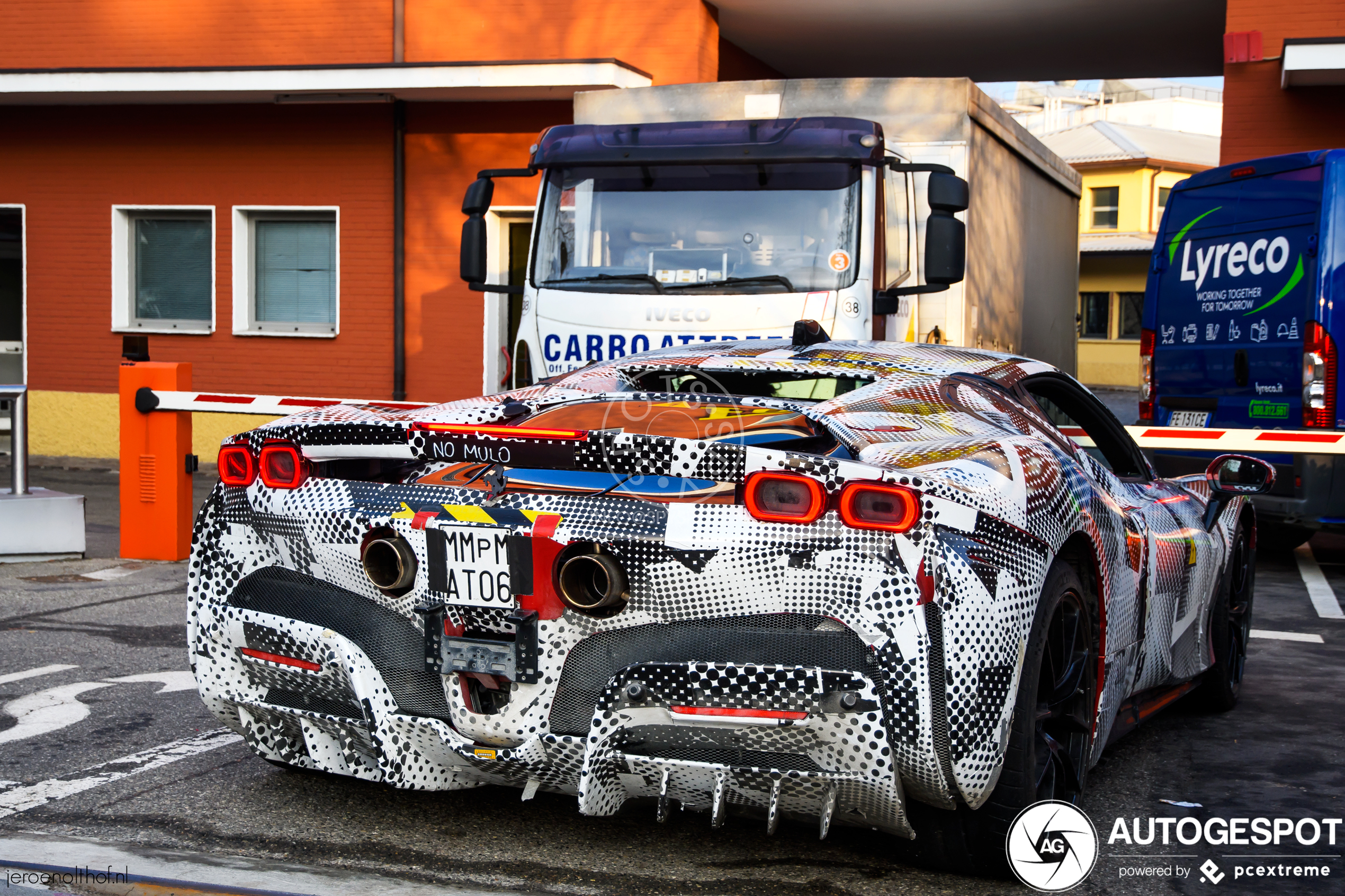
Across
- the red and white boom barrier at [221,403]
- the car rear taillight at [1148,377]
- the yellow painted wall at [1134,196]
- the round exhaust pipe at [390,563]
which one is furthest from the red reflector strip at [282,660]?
the yellow painted wall at [1134,196]

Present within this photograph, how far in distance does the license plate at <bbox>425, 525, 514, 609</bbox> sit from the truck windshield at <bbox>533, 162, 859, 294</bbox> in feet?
16.9

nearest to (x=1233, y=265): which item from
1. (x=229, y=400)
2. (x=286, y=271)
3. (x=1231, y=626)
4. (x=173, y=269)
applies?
(x=1231, y=626)

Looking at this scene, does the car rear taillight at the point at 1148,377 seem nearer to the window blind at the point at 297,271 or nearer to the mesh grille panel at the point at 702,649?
the mesh grille panel at the point at 702,649

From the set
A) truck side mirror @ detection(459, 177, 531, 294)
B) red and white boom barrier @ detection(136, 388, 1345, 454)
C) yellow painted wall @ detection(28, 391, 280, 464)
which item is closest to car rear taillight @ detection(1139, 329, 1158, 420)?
red and white boom barrier @ detection(136, 388, 1345, 454)

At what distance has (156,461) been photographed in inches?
361

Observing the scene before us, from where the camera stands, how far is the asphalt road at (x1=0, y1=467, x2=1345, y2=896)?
11.9 feet

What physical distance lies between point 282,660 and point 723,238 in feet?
17.3

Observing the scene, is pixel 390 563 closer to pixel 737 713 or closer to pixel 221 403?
pixel 737 713

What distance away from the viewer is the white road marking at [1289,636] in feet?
23.9

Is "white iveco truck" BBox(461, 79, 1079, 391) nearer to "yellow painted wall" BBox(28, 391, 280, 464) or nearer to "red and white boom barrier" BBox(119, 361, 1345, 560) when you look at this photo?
"red and white boom barrier" BBox(119, 361, 1345, 560)

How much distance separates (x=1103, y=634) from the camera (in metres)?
4.07

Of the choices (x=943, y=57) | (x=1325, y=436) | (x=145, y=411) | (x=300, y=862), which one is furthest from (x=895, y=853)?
(x=943, y=57)

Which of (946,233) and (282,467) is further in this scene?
(946,233)

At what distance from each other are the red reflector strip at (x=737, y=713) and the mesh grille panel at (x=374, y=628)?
1.94ft
